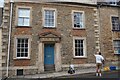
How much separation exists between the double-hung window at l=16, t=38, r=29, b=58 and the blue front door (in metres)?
1.79

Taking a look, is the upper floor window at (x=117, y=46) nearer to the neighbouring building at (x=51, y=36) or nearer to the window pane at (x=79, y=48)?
the neighbouring building at (x=51, y=36)

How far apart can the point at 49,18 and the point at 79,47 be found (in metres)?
4.07

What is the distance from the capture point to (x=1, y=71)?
18453 mm

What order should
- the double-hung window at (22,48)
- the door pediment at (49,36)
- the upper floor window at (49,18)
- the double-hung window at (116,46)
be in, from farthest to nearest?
the double-hung window at (116,46) → the upper floor window at (49,18) → the door pediment at (49,36) → the double-hung window at (22,48)

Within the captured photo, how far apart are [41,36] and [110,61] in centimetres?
765

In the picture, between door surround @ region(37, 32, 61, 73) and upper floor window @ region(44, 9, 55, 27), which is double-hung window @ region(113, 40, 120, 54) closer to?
door surround @ region(37, 32, 61, 73)

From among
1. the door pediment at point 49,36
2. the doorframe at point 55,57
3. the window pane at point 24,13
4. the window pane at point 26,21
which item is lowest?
the doorframe at point 55,57

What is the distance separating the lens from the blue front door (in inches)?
795

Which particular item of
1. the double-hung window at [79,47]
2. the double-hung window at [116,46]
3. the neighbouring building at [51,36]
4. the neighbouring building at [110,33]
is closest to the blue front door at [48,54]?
the neighbouring building at [51,36]

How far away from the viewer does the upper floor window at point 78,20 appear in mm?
21328

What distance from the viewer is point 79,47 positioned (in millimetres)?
21016

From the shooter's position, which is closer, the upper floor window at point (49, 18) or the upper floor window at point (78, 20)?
the upper floor window at point (49, 18)

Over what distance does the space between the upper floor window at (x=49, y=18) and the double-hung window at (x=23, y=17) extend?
165 cm

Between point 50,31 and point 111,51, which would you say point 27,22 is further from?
point 111,51
